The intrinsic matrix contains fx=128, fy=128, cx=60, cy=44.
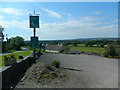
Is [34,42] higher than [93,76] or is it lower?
higher

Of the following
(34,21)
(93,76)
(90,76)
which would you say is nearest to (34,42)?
(34,21)

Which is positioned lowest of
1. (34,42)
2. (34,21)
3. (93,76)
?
(93,76)

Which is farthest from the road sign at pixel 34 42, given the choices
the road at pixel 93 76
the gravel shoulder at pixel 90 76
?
the road at pixel 93 76

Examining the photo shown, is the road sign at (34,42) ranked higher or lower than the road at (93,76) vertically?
higher

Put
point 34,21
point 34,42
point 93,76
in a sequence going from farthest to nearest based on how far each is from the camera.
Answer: point 34,42, point 34,21, point 93,76

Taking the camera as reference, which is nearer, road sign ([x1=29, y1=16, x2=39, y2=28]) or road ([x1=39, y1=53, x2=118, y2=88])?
road ([x1=39, y1=53, x2=118, y2=88])

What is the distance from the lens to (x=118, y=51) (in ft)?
89.8

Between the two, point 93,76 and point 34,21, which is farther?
point 34,21

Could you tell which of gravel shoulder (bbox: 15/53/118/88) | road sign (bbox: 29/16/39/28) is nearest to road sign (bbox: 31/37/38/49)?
road sign (bbox: 29/16/39/28)

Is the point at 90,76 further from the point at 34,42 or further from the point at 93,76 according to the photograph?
the point at 34,42

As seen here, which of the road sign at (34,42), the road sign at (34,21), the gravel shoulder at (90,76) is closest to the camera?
the gravel shoulder at (90,76)

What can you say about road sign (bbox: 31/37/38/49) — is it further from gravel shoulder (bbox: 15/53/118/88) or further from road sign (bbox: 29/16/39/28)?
gravel shoulder (bbox: 15/53/118/88)

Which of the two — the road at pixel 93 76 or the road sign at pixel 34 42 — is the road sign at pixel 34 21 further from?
the road at pixel 93 76

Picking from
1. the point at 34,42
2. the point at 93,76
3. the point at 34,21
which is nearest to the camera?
the point at 93,76
